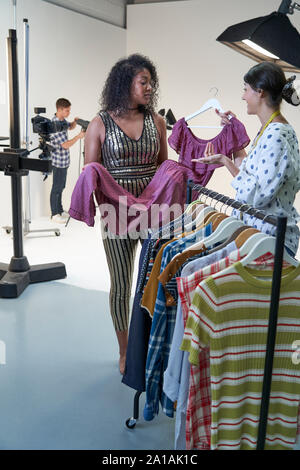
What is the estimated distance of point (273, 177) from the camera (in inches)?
81.6

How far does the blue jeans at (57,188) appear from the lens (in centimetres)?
721

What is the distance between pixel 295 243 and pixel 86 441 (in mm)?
1379

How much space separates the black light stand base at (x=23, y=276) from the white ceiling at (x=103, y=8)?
177 inches

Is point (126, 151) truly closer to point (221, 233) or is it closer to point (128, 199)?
point (128, 199)

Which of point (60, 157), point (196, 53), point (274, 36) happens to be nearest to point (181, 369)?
point (274, 36)

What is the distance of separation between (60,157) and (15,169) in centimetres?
300

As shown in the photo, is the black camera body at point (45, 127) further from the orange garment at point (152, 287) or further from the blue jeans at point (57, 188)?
the blue jeans at point (57, 188)

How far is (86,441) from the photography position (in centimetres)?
239

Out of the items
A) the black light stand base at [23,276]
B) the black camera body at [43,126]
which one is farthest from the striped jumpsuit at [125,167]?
the black light stand base at [23,276]

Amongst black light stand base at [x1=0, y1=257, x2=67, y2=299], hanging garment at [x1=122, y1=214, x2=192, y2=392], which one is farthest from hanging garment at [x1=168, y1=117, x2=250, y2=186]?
black light stand base at [x1=0, y1=257, x2=67, y2=299]

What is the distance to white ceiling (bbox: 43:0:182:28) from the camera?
24.9 feet

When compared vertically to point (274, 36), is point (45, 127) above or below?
below

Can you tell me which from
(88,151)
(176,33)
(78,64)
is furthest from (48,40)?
(88,151)

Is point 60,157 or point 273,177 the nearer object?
point 273,177
